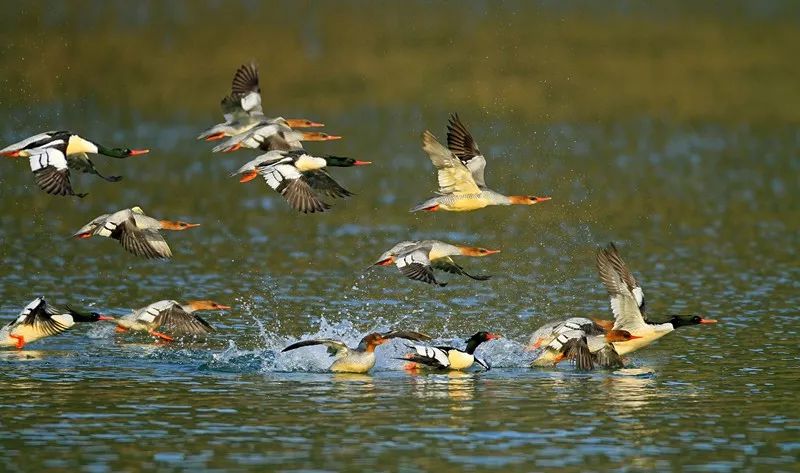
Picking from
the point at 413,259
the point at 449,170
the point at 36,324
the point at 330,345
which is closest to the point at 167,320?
the point at 36,324

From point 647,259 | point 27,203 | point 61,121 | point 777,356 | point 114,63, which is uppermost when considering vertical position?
point 114,63

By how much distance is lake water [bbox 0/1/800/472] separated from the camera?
15.0 meters

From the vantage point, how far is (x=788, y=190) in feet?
118

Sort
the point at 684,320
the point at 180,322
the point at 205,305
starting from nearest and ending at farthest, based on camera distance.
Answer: the point at 684,320 < the point at 180,322 < the point at 205,305

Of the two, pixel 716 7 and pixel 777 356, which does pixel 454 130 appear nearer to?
pixel 777 356

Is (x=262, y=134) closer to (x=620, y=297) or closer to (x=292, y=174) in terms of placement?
(x=292, y=174)

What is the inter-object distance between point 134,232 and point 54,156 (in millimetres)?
1947

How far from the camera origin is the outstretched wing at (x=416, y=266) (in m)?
19.4

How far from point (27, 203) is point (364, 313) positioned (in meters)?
13.2

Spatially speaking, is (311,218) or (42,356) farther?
(311,218)

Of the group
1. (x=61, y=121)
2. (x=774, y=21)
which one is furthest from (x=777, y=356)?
(x=774, y=21)

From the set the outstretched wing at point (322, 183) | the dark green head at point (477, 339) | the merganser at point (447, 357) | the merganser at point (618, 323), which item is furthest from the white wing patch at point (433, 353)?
the outstretched wing at point (322, 183)

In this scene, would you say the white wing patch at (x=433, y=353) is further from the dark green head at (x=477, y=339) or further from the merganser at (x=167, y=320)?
the merganser at (x=167, y=320)

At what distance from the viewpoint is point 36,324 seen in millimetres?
19359
